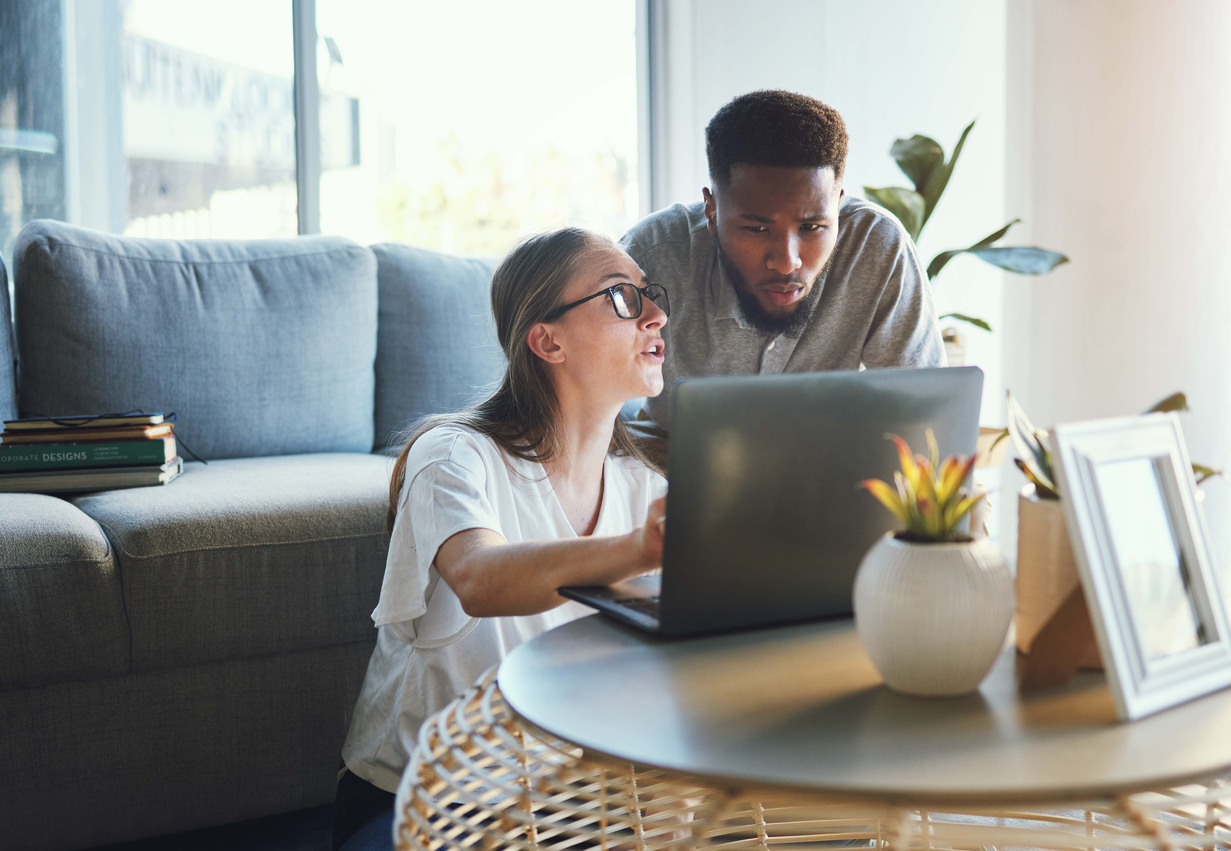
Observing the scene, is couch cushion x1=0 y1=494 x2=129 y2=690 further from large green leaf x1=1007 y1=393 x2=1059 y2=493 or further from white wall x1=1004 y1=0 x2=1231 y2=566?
white wall x1=1004 y1=0 x2=1231 y2=566

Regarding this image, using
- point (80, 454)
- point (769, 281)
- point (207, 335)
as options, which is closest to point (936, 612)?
point (769, 281)

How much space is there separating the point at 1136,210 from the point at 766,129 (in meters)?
1.69

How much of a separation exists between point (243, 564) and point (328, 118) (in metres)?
1.89

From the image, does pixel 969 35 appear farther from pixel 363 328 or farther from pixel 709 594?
pixel 709 594

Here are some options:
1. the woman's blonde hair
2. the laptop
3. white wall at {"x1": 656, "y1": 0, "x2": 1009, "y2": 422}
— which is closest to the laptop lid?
the laptop

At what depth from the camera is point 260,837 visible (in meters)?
1.66

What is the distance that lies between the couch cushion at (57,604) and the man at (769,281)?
2.97ft

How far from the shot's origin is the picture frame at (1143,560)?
0.70 m

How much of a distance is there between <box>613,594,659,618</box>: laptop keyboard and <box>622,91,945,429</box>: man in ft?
2.54

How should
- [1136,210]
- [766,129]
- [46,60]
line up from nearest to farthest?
[766,129] → [46,60] → [1136,210]

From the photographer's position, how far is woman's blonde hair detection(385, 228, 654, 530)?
137 centimetres

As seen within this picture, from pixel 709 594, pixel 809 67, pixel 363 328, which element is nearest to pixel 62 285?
pixel 363 328

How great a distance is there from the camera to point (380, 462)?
2131 millimetres

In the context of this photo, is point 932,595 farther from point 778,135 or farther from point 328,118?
point 328,118
